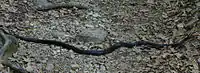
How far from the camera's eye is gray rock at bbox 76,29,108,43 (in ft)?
20.8

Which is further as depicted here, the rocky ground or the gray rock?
the gray rock

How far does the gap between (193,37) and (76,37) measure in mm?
2094

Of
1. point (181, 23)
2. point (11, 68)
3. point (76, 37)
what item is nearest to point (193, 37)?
point (181, 23)

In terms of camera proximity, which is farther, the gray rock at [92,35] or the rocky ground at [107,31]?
the gray rock at [92,35]

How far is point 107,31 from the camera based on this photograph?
22.0 ft

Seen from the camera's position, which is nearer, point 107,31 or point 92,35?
point 92,35

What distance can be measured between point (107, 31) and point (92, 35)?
0.35m

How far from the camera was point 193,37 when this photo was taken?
6.06 meters

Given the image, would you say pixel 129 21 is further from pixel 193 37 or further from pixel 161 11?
pixel 193 37

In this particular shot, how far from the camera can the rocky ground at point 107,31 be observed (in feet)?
18.0

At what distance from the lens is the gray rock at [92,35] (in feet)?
20.8

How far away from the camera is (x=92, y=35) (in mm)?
6512

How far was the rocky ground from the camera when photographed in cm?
549

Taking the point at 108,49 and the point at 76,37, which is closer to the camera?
the point at 108,49
